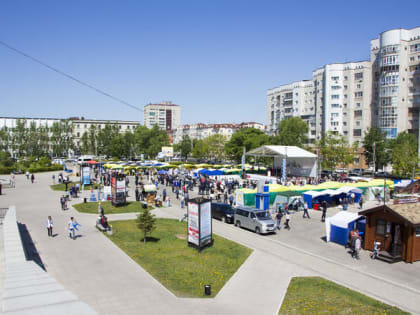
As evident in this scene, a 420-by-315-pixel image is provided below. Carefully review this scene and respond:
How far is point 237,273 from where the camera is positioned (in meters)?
13.6

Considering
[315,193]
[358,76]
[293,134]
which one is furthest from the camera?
[358,76]

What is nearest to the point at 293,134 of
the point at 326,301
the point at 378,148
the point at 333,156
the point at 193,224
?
the point at 333,156

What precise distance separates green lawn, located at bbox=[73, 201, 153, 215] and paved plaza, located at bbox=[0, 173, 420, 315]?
15.7 feet

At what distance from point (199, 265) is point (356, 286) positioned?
6.26 metres

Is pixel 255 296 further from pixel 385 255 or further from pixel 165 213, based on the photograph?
pixel 165 213

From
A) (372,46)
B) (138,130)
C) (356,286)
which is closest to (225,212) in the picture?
(356,286)

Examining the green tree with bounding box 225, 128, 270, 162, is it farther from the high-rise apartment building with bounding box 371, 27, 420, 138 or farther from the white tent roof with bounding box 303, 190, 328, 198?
the white tent roof with bounding box 303, 190, 328, 198

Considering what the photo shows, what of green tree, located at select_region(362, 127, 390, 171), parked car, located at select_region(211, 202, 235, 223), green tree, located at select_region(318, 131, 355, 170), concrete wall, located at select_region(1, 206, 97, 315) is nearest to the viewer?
concrete wall, located at select_region(1, 206, 97, 315)

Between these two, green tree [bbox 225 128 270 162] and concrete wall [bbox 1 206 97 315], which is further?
green tree [bbox 225 128 270 162]

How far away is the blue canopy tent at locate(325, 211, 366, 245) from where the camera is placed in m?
18.3

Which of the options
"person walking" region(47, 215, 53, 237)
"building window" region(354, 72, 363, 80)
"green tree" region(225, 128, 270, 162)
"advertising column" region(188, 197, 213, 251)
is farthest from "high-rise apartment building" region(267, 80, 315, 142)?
"person walking" region(47, 215, 53, 237)

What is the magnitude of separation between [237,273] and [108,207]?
17386 millimetres

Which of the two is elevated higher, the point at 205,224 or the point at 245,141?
the point at 245,141

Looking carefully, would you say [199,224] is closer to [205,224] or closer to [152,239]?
[205,224]
